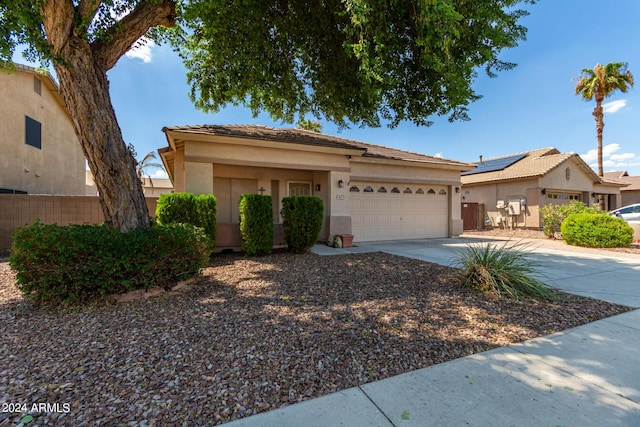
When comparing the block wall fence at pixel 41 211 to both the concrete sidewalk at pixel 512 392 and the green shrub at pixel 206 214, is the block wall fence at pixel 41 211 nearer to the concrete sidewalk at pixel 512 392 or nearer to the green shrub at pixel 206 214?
the green shrub at pixel 206 214

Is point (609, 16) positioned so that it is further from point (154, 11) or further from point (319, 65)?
point (154, 11)

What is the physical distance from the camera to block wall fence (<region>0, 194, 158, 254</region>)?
30.8 ft

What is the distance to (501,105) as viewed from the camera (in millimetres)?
15617

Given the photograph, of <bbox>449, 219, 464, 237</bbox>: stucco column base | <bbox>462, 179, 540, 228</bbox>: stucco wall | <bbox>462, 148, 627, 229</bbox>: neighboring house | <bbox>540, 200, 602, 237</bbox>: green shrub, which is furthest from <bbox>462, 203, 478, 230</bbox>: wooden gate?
<bbox>540, 200, 602, 237</bbox>: green shrub

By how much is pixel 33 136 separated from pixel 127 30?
1201 centimetres

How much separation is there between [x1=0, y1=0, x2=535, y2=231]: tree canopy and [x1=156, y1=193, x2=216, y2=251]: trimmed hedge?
199 centimetres

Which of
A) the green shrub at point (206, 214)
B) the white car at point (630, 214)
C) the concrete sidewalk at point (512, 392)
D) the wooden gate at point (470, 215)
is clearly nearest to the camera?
the concrete sidewalk at point (512, 392)

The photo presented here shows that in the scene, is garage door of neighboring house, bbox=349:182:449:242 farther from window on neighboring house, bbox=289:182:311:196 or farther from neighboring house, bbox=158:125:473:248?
window on neighboring house, bbox=289:182:311:196

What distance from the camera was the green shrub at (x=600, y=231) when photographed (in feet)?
35.4

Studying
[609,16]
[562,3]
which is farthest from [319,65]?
[609,16]

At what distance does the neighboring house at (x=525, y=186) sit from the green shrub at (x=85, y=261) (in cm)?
1938

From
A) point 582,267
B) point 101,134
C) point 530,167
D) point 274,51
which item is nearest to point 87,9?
point 101,134

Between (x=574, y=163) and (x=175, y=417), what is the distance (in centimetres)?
2590

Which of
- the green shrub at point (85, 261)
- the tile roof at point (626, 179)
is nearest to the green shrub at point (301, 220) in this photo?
the green shrub at point (85, 261)
